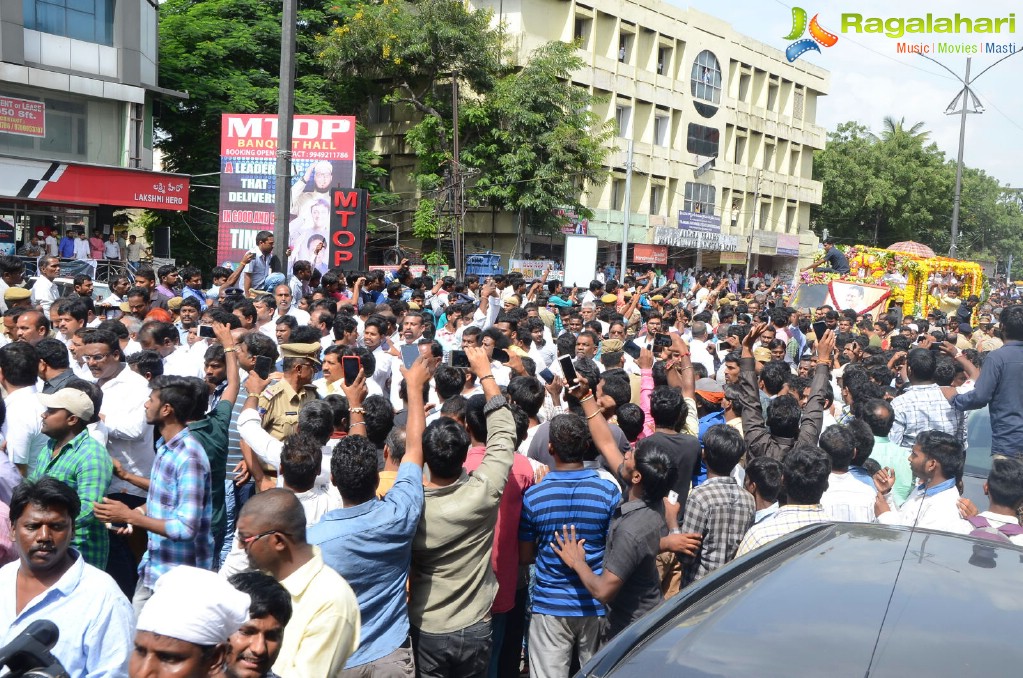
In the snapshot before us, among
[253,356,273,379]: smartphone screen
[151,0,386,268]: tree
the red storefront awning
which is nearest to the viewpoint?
[253,356,273,379]: smartphone screen

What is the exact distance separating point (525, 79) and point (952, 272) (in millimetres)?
14238

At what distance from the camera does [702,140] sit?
43531mm

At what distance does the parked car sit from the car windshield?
4.02 metres

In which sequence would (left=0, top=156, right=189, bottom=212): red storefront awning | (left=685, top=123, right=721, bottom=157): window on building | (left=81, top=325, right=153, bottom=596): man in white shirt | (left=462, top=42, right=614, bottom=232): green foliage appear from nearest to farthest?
(left=81, top=325, right=153, bottom=596): man in white shirt → (left=0, top=156, right=189, bottom=212): red storefront awning → (left=462, top=42, right=614, bottom=232): green foliage → (left=685, top=123, right=721, bottom=157): window on building

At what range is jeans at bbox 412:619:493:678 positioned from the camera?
154 inches

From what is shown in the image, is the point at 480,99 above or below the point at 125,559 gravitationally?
above

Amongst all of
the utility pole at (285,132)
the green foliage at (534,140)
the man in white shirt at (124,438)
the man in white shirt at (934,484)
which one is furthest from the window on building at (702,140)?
the man in white shirt at (124,438)

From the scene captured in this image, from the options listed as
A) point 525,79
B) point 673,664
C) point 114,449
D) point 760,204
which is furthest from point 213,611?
point 760,204

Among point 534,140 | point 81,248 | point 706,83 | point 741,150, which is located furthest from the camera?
point 741,150

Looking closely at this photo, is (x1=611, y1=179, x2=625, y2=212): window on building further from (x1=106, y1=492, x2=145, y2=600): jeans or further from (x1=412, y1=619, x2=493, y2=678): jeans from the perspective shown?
(x1=412, y1=619, x2=493, y2=678): jeans

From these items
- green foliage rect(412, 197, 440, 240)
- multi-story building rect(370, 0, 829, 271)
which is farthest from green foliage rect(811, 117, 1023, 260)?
green foliage rect(412, 197, 440, 240)

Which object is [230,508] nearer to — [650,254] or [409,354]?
[409,354]

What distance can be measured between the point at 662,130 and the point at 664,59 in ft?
9.75

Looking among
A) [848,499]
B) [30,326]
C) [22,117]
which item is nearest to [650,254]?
[22,117]
